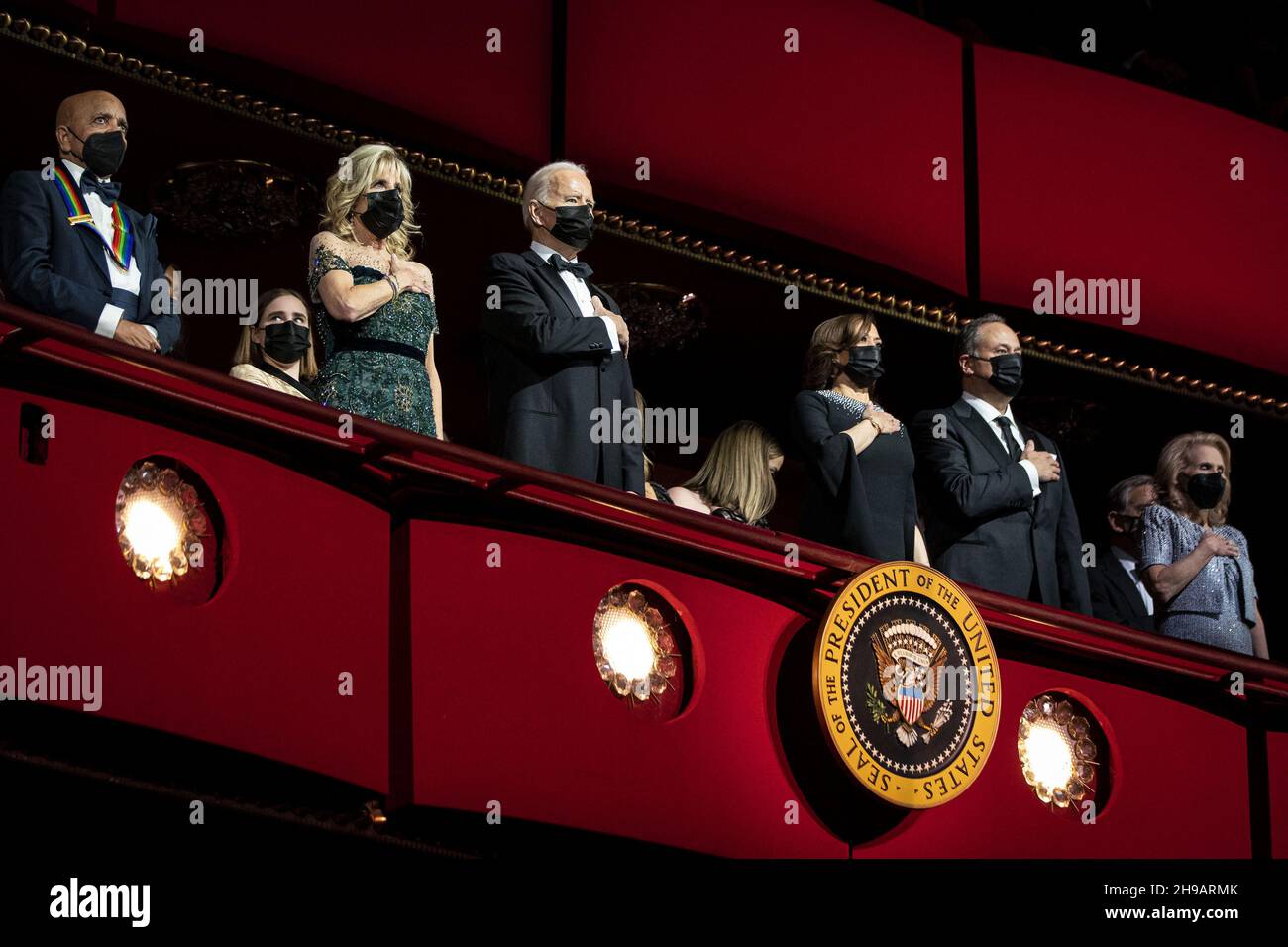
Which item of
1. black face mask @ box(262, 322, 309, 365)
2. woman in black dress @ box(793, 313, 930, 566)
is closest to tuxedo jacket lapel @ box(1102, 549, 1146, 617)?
woman in black dress @ box(793, 313, 930, 566)

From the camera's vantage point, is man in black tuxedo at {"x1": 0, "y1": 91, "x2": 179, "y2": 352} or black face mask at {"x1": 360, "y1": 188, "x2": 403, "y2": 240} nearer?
man in black tuxedo at {"x1": 0, "y1": 91, "x2": 179, "y2": 352}

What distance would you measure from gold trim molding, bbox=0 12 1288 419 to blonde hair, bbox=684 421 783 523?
4.02ft

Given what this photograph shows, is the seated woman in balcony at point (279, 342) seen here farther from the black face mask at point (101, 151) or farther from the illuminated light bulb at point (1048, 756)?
the illuminated light bulb at point (1048, 756)

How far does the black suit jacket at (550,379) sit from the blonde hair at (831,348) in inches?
27.8

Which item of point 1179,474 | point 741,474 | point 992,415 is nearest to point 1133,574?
point 1179,474

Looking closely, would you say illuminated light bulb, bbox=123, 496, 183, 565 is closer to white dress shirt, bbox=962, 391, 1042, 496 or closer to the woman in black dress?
the woman in black dress

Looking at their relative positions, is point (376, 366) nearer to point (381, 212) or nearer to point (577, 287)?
point (381, 212)

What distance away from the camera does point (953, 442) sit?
5777mm


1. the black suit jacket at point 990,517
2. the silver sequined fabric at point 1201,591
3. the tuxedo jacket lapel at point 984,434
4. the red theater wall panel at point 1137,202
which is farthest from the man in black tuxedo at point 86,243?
the red theater wall panel at point 1137,202

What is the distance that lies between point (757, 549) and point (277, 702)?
4.53 feet

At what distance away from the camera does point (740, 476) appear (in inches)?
238

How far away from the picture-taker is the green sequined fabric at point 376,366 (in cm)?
502

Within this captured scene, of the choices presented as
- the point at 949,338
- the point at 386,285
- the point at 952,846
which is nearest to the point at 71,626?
the point at 386,285

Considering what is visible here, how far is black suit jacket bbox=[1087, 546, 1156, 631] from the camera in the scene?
20.9 feet
